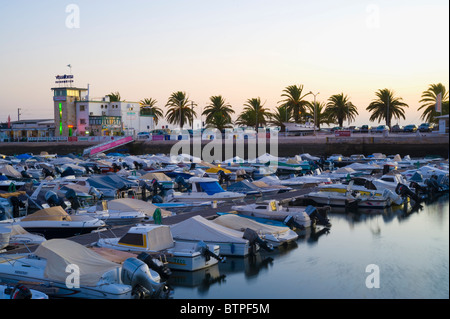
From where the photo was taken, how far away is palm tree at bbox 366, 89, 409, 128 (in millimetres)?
98312

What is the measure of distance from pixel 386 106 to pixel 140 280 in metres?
89.3

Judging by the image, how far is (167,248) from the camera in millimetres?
22109

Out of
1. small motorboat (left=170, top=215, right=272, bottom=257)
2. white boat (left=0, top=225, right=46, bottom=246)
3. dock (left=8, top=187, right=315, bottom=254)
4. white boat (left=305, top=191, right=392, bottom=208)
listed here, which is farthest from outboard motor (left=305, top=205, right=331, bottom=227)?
white boat (left=0, top=225, right=46, bottom=246)

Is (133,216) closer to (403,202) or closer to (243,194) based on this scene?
(243,194)

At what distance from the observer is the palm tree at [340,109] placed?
4195 inches

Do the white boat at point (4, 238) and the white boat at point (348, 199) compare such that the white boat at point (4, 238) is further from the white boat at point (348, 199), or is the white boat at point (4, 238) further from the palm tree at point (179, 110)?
the palm tree at point (179, 110)

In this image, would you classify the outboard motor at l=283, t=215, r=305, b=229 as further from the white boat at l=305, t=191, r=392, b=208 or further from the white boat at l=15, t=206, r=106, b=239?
the white boat at l=15, t=206, r=106, b=239

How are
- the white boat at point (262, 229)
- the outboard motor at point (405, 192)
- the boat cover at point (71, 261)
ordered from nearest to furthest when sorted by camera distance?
1. the boat cover at point (71, 261)
2. the white boat at point (262, 229)
3. the outboard motor at point (405, 192)

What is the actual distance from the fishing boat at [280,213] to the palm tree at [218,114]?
81.8 meters

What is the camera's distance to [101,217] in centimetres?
2966

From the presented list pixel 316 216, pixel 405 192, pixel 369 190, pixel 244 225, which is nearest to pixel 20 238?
pixel 244 225

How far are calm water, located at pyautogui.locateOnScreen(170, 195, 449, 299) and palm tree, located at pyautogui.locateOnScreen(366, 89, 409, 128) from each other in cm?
7035

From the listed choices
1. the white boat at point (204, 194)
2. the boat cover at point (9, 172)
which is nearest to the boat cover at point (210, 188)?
the white boat at point (204, 194)

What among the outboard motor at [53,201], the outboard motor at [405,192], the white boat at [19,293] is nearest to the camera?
the white boat at [19,293]
